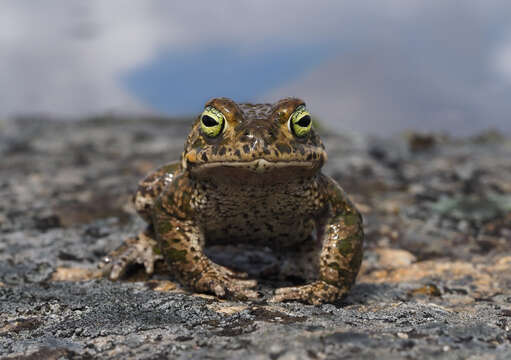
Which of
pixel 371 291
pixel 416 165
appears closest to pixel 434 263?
pixel 371 291

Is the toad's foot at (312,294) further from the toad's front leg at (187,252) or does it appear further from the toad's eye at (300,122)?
the toad's eye at (300,122)

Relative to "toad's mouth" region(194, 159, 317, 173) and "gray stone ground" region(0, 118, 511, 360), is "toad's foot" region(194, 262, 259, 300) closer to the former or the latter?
"gray stone ground" region(0, 118, 511, 360)

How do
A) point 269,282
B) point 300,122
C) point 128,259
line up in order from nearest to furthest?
point 300,122
point 269,282
point 128,259

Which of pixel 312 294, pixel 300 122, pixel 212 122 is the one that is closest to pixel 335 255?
pixel 312 294

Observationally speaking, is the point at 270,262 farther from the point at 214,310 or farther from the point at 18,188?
the point at 18,188

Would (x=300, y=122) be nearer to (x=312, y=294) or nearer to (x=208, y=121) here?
(x=208, y=121)
